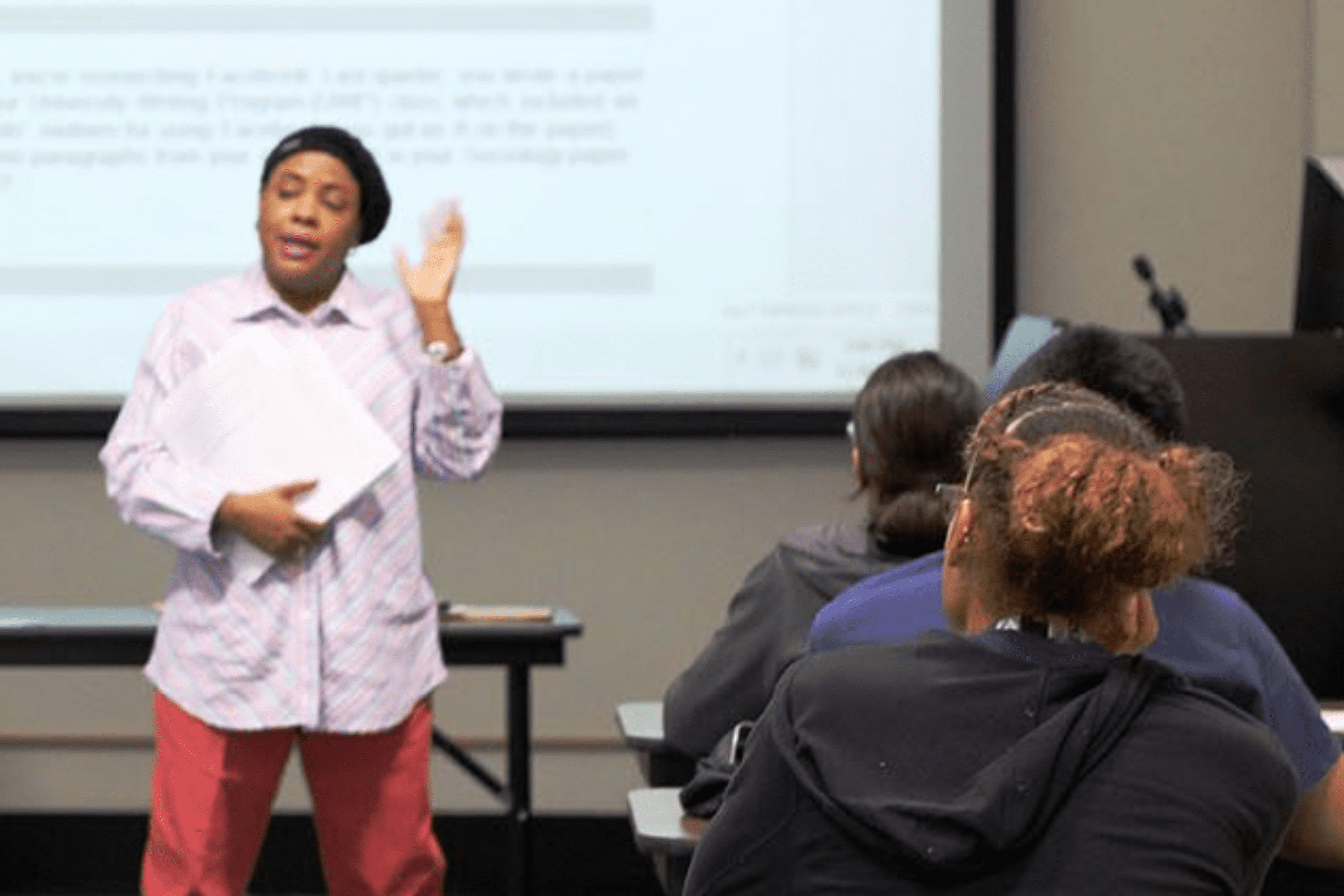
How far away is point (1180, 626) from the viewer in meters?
2.00

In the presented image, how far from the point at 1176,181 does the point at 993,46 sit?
0.45m

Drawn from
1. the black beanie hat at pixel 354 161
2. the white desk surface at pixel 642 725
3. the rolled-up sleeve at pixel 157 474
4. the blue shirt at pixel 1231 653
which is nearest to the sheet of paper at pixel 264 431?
the rolled-up sleeve at pixel 157 474

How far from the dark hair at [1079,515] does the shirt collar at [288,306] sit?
188cm

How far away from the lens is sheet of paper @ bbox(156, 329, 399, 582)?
10.8ft

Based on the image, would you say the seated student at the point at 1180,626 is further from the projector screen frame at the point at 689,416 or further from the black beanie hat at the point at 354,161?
the projector screen frame at the point at 689,416

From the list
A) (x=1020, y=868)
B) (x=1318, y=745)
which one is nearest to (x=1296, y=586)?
(x=1318, y=745)

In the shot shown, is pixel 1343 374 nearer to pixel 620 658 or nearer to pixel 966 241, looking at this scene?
pixel 966 241

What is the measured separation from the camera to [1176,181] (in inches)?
186

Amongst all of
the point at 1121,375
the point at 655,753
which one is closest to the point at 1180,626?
the point at 1121,375

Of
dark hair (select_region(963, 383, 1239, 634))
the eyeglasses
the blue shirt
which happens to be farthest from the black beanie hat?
dark hair (select_region(963, 383, 1239, 634))

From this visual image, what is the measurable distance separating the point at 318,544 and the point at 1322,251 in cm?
138

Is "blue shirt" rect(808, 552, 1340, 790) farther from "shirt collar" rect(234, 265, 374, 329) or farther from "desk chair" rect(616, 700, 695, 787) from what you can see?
"shirt collar" rect(234, 265, 374, 329)

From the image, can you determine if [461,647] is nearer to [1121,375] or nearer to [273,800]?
[273,800]

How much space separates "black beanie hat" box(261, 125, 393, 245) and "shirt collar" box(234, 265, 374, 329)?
0.10 metres
